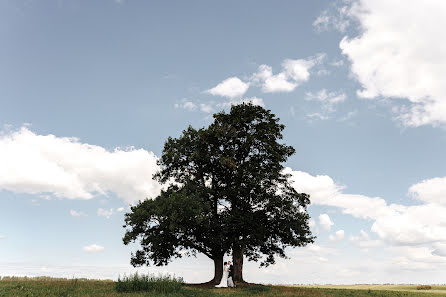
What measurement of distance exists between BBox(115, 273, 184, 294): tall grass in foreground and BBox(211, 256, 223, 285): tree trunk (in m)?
12.6

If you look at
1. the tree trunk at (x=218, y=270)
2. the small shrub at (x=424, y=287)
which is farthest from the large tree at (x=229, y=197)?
the small shrub at (x=424, y=287)

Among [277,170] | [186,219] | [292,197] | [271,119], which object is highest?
[271,119]

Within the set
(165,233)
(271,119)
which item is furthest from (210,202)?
(271,119)

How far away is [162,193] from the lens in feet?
129

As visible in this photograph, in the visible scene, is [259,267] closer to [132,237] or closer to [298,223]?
[298,223]

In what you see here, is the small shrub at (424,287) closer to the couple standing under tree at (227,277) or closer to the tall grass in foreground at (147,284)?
the couple standing under tree at (227,277)

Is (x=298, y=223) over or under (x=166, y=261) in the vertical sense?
over

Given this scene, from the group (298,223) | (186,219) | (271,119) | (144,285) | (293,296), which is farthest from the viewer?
(271,119)

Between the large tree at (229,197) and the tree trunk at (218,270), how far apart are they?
10 centimetres

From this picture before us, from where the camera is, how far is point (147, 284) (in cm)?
2530

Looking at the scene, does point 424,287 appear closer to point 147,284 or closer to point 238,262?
point 238,262

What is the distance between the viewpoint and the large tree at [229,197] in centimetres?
3650

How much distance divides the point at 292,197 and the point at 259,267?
8.41 meters

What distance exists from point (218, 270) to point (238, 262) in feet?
7.44
